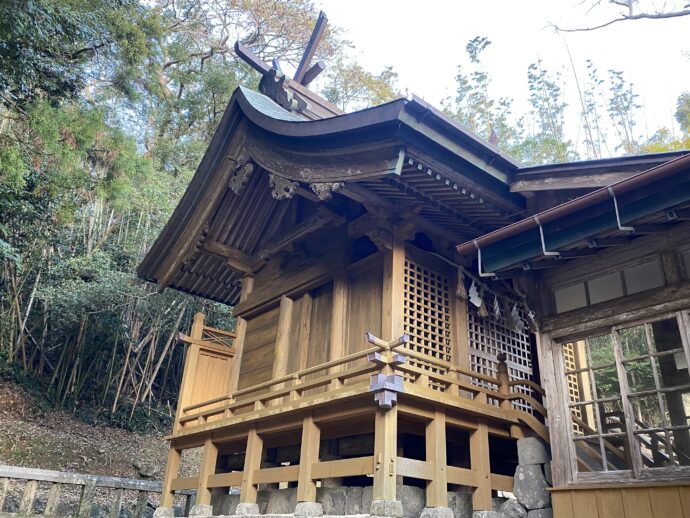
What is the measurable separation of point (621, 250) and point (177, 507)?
9677mm

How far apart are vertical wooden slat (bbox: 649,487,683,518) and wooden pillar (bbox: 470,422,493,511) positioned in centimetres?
147

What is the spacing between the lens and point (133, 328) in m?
14.0

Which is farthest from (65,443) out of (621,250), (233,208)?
(621,250)

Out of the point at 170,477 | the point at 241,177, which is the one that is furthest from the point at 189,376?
the point at 241,177

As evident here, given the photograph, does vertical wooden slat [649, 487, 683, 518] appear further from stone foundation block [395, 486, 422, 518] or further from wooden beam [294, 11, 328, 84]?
wooden beam [294, 11, 328, 84]

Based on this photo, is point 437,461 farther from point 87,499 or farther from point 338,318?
point 87,499

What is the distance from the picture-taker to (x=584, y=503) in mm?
4367

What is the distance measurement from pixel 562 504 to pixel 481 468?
2.60 ft

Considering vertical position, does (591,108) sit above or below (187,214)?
above

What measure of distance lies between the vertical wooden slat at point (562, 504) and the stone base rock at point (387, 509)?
1.43m

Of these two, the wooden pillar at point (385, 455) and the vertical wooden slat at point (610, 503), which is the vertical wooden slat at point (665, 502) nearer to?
the vertical wooden slat at point (610, 503)

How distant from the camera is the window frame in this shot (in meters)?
4.11

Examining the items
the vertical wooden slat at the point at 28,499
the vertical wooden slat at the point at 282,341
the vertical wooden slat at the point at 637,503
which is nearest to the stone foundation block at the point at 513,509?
the vertical wooden slat at the point at 637,503

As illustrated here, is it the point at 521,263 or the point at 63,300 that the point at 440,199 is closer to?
the point at 521,263
